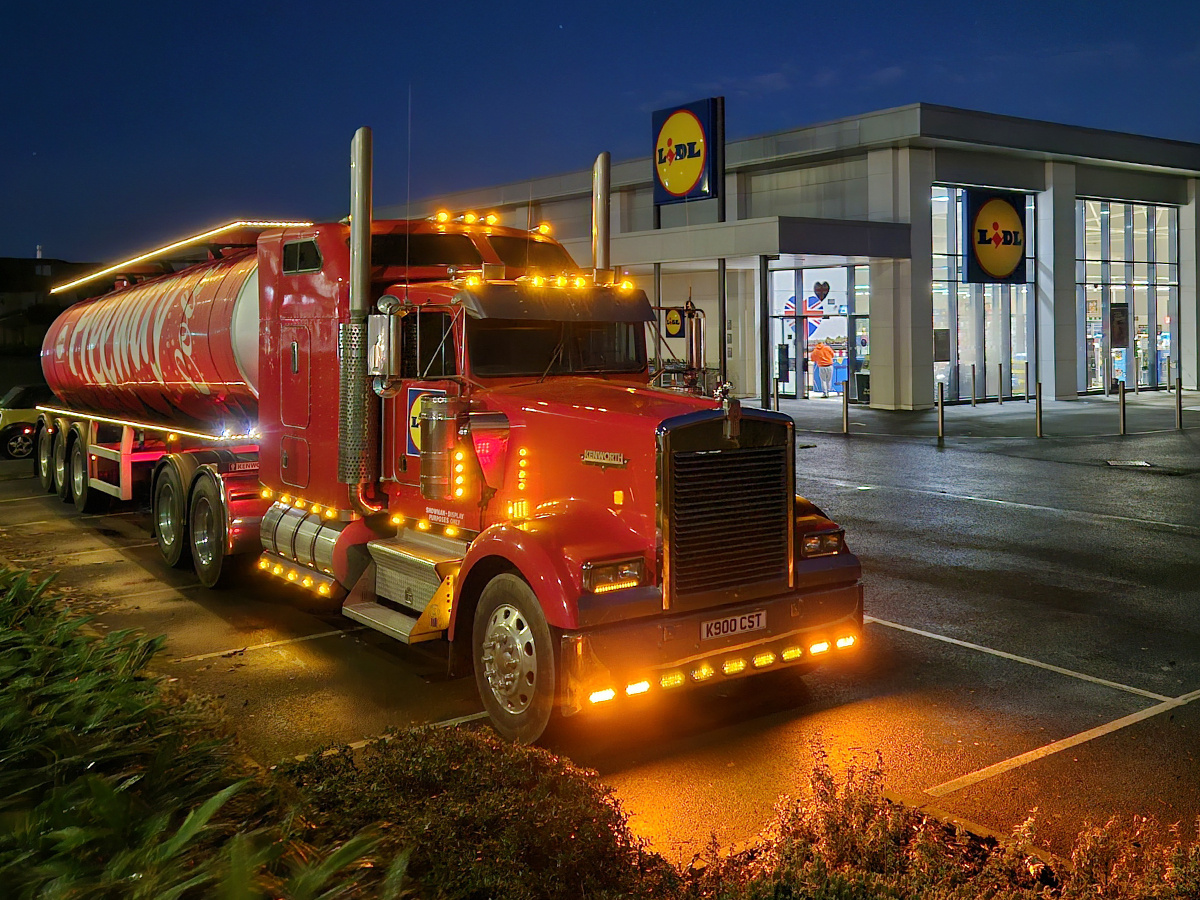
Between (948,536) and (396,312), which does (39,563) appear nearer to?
(396,312)

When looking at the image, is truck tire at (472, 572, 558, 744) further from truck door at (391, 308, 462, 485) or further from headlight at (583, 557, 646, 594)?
truck door at (391, 308, 462, 485)

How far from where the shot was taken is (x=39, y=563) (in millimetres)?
12383

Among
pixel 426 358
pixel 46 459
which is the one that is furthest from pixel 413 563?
pixel 46 459

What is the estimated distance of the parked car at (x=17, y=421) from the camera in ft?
80.2

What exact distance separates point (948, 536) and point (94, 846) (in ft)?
34.1

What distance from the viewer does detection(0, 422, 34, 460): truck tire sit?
965 inches

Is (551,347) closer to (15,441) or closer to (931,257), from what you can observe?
(15,441)

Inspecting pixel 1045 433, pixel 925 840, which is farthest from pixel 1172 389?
pixel 925 840

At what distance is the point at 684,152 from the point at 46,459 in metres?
17.4

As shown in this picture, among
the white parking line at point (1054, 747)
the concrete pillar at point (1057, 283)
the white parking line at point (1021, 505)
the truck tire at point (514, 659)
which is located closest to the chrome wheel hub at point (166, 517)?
the truck tire at point (514, 659)

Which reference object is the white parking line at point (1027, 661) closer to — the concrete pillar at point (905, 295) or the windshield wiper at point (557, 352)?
the windshield wiper at point (557, 352)

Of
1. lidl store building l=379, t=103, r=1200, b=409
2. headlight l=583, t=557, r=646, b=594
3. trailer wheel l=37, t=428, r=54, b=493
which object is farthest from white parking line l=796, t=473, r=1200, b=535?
trailer wheel l=37, t=428, r=54, b=493

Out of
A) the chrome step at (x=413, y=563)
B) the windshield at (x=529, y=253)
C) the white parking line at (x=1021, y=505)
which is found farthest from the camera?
the white parking line at (x=1021, y=505)

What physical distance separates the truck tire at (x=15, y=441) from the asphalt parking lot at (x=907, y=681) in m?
11.3
